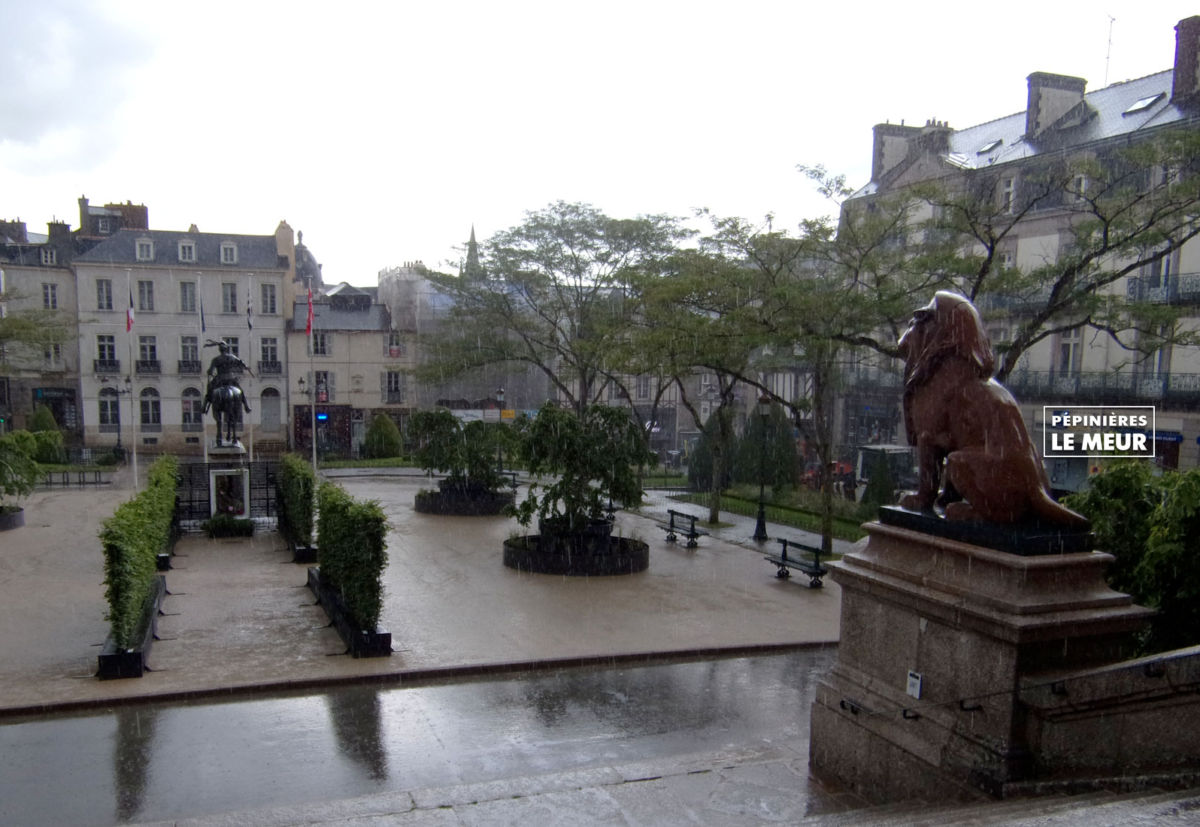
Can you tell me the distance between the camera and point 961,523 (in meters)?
6.50

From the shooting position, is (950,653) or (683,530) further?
(683,530)

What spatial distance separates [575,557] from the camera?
16.8 metres

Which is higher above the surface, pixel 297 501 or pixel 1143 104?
pixel 1143 104

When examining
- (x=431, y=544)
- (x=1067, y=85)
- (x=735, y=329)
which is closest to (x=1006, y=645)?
(x=735, y=329)

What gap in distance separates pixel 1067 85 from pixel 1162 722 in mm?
30783

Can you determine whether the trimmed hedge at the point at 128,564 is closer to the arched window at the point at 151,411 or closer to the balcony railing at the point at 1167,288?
the balcony railing at the point at 1167,288

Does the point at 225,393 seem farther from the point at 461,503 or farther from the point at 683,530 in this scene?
the point at 683,530

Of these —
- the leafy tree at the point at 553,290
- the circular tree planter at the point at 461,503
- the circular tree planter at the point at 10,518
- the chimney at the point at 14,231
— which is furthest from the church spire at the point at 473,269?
the chimney at the point at 14,231

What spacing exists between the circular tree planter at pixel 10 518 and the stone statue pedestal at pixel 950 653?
21.8m

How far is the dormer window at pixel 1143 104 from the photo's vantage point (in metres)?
26.8

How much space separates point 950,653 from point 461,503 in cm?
1985

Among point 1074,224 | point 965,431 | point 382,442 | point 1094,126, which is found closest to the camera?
point 965,431

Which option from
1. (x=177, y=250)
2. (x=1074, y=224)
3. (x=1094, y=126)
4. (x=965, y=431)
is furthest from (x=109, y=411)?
(x=965, y=431)

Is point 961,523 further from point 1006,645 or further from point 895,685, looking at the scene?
point 895,685
